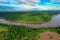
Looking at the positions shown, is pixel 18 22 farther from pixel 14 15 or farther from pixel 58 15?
pixel 58 15

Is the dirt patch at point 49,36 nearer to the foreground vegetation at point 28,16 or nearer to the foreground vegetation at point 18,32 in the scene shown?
the foreground vegetation at point 18,32

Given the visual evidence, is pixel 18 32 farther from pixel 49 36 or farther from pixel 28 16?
pixel 49 36

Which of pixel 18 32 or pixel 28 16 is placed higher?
pixel 28 16

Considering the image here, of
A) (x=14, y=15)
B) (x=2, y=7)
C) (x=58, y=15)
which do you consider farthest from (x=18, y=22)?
(x=58, y=15)

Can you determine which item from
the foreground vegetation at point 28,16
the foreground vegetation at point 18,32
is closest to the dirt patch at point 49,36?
the foreground vegetation at point 18,32

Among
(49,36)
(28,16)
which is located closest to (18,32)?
(28,16)

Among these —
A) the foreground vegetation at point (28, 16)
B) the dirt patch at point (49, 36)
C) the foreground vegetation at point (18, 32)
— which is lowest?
the dirt patch at point (49, 36)

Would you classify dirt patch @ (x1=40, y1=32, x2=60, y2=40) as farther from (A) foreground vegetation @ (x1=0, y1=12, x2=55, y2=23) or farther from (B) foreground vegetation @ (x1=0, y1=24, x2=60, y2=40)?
(A) foreground vegetation @ (x1=0, y1=12, x2=55, y2=23)
